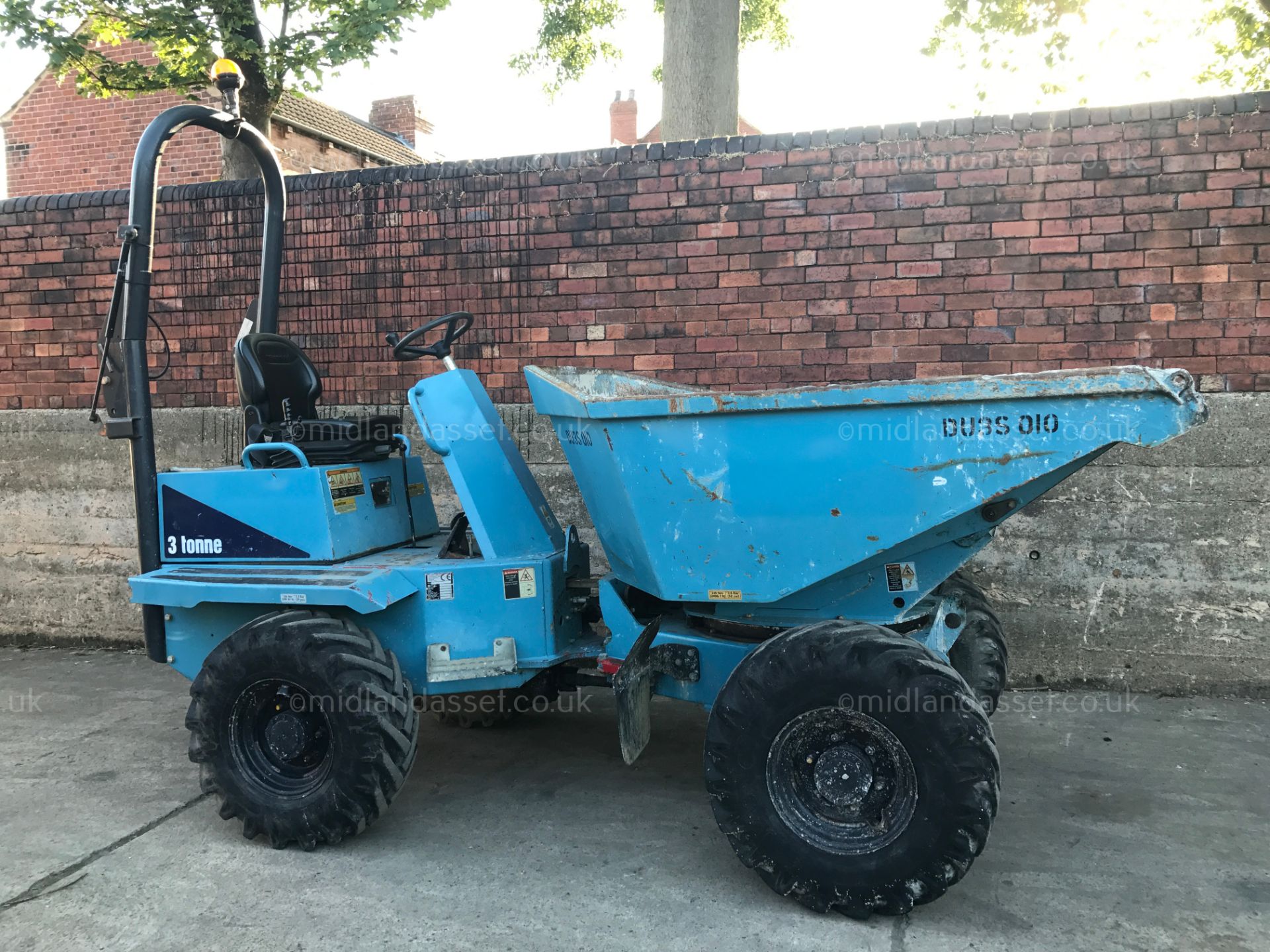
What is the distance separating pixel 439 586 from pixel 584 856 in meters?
1.16

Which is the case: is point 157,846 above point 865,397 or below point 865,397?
below

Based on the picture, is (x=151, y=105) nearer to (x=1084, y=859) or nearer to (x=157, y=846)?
(x=157, y=846)

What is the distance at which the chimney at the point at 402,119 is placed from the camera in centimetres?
2431

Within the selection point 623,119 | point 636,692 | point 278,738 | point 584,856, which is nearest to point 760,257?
point 636,692

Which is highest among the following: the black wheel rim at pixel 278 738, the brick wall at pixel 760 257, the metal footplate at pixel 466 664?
the brick wall at pixel 760 257

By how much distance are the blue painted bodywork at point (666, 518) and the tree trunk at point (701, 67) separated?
4001 mm

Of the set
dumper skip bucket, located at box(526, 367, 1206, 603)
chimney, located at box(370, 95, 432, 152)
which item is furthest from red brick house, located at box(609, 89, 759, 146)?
dumper skip bucket, located at box(526, 367, 1206, 603)

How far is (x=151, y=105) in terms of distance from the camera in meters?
15.1

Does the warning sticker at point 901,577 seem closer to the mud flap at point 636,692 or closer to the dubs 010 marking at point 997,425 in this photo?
the dubs 010 marking at point 997,425

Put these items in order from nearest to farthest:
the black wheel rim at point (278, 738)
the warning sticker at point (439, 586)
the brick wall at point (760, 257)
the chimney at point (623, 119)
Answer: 1. the black wheel rim at point (278, 738)
2. the warning sticker at point (439, 586)
3. the brick wall at point (760, 257)
4. the chimney at point (623, 119)

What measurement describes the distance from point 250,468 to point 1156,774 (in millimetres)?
4109

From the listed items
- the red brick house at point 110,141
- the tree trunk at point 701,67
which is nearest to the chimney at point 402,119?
the red brick house at point 110,141

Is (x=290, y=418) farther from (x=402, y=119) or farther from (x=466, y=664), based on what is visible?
(x=402, y=119)

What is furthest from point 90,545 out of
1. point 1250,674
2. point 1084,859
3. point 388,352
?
point 1250,674
